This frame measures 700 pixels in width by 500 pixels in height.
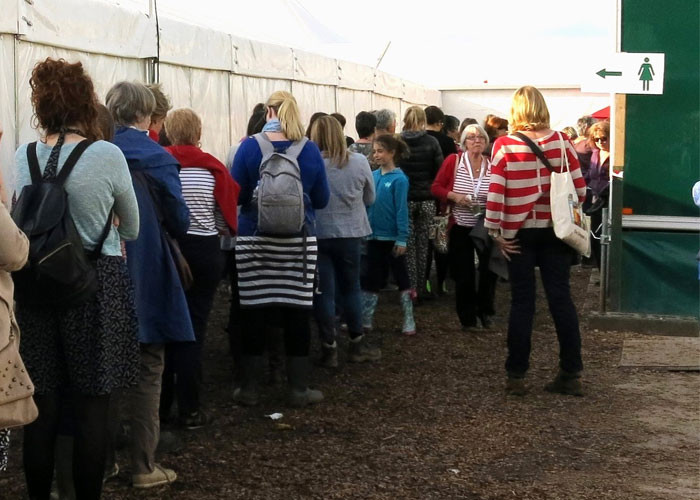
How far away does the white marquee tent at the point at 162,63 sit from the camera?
7.12 metres

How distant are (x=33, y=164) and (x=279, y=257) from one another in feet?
8.03

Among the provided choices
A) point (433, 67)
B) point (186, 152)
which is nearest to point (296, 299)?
point (186, 152)

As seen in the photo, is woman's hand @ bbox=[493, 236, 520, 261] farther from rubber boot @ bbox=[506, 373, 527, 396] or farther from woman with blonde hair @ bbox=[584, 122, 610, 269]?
woman with blonde hair @ bbox=[584, 122, 610, 269]

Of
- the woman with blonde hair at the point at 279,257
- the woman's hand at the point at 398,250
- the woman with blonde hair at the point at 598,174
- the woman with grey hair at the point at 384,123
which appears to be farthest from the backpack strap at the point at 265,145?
the woman with blonde hair at the point at 598,174

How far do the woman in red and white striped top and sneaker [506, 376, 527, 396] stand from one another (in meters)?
0.18

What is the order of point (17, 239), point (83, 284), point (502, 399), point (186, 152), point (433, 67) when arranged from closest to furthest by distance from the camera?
point (17, 239) < point (83, 284) < point (186, 152) < point (502, 399) < point (433, 67)

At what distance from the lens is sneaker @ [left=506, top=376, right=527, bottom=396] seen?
6961 mm

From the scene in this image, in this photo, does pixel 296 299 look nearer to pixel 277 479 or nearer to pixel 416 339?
pixel 277 479

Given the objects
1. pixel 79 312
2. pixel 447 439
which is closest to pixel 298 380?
pixel 447 439

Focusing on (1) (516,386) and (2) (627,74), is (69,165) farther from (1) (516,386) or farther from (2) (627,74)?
(2) (627,74)

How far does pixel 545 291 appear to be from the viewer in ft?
22.4

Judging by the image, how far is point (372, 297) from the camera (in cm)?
880

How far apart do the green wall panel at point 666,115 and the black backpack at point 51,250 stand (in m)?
6.08

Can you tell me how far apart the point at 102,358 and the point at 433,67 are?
2460cm
